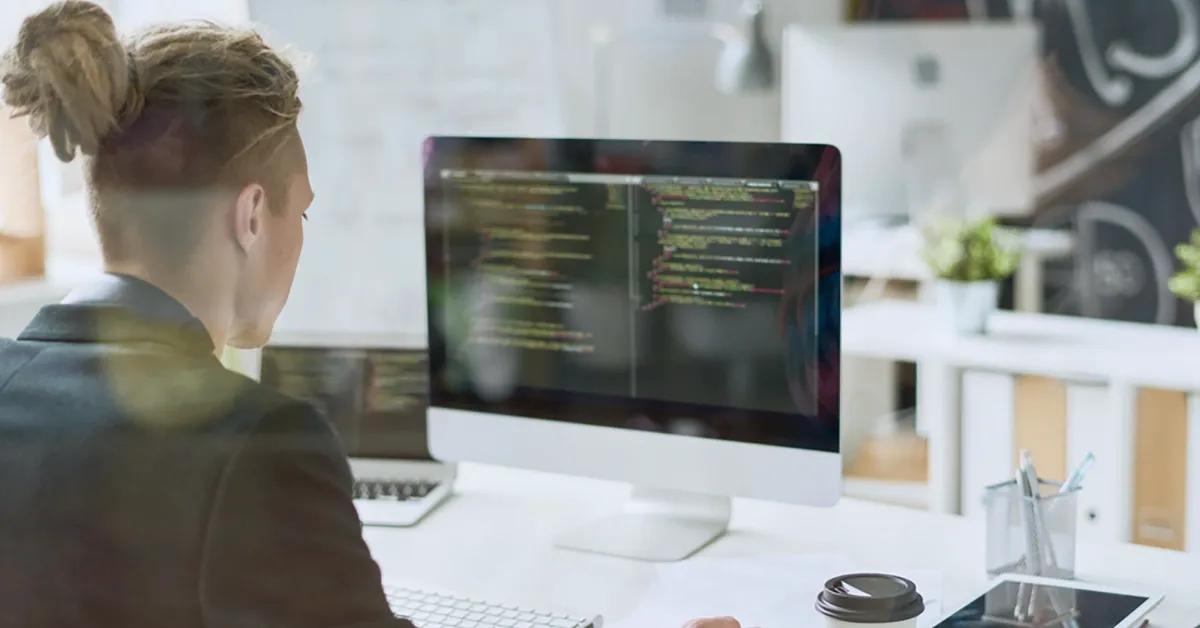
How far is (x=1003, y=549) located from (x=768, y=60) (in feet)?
8.72

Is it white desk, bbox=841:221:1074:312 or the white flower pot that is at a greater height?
white desk, bbox=841:221:1074:312

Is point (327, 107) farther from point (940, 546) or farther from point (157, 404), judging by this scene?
point (157, 404)

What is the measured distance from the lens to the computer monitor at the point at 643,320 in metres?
1.47

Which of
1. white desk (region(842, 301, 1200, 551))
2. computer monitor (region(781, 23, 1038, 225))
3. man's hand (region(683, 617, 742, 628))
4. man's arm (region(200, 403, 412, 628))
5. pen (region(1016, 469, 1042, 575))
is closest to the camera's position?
man's arm (region(200, 403, 412, 628))

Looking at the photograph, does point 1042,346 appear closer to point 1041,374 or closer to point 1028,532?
point 1041,374

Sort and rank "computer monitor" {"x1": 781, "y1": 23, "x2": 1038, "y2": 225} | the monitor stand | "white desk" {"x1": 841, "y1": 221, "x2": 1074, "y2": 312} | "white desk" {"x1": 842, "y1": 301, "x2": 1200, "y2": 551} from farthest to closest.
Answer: "white desk" {"x1": 841, "y1": 221, "x2": 1074, "y2": 312}, "computer monitor" {"x1": 781, "y1": 23, "x2": 1038, "y2": 225}, "white desk" {"x1": 842, "y1": 301, "x2": 1200, "y2": 551}, the monitor stand

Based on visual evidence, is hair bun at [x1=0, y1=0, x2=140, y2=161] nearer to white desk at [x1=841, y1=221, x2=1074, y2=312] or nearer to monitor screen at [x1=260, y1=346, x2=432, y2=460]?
monitor screen at [x1=260, y1=346, x2=432, y2=460]

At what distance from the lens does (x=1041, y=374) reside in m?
2.53

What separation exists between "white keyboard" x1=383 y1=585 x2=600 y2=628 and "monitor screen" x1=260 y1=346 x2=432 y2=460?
1.37 ft

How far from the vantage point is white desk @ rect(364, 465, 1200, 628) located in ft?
4.81

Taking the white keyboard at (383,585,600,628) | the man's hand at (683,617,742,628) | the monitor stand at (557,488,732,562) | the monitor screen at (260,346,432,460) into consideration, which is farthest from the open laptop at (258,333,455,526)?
the man's hand at (683,617,742,628)

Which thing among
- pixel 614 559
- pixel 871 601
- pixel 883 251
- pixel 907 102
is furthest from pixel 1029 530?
pixel 883 251

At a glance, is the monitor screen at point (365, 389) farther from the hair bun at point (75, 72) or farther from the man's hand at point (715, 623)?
the hair bun at point (75, 72)

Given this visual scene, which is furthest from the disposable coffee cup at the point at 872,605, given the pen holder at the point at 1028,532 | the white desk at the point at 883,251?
the white desk at the point at 883,251
